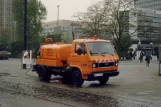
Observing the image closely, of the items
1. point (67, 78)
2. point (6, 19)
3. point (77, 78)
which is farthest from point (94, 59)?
point (6, 19)

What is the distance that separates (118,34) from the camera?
5772 cm

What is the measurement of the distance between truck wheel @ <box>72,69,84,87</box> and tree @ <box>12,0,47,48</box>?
178 feet

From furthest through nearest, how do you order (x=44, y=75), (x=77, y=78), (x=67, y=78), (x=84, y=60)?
(x=44, y=75) < (x=67, y=78) < (x=77, y=78) < (x=84, y=60)

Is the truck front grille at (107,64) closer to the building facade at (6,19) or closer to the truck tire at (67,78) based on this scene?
the truck tire at (67,78)

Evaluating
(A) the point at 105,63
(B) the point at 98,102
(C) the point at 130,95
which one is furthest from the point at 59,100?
(A) the point at 105,63

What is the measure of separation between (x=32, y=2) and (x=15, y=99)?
6172 cm

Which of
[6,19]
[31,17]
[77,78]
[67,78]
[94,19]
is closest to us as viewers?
[77,78]

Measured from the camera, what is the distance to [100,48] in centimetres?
1534

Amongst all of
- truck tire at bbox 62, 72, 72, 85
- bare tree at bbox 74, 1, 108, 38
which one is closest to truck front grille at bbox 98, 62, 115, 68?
truck tire at bbox 62, 72, 72, 85

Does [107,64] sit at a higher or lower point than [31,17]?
lower

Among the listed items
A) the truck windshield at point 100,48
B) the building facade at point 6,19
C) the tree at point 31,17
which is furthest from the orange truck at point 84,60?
the building facade at point 6,19

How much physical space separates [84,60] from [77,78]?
1.04m

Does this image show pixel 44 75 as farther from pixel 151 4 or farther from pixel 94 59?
pixel 151 4

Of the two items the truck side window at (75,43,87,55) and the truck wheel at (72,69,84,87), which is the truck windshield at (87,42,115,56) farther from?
the truck wheel at (72,69,84,87)
